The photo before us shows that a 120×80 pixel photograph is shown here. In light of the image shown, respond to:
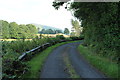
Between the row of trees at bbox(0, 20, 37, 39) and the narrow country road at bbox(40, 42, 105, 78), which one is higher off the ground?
the row of trees at bbox(0, 20, 37, 39)

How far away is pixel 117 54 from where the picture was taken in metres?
7.20

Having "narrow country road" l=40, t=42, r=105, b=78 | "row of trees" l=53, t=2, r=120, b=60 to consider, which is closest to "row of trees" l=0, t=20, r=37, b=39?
"narrow country road" l=40, t=42, r=105, b=78

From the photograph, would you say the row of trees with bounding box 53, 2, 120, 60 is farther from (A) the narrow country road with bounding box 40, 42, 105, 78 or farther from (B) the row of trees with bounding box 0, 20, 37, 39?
(B) the row of trees with bounding box 0, 20, 37, 39

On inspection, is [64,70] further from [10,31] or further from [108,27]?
[10,31]

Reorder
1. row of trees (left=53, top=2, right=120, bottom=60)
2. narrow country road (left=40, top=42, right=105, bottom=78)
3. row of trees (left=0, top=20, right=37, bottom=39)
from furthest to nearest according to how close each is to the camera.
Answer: row of trees (left=53, top=2, right=120, bottom=60), row of trees (left=0, top=20, right=37, bottom=39), narrow country road (left=40, top=42, right=105, bottom=78)

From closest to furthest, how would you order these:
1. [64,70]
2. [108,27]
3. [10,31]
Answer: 1. [64,70]
2. [108,27]
3. [10,31]

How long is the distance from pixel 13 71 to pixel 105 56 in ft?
24.3

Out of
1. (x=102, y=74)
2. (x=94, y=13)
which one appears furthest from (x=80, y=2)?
(x=102, y=74)

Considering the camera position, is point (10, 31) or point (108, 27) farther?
point (10, 31)

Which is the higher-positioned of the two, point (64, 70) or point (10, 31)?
point (10, 31)

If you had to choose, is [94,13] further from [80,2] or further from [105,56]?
[105,56]

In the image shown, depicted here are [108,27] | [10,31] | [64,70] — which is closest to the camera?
[64,70]

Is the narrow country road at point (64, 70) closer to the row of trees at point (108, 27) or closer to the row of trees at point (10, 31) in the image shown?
the row of trees at point (108, 27)

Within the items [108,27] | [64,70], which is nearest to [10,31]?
[64,70]
